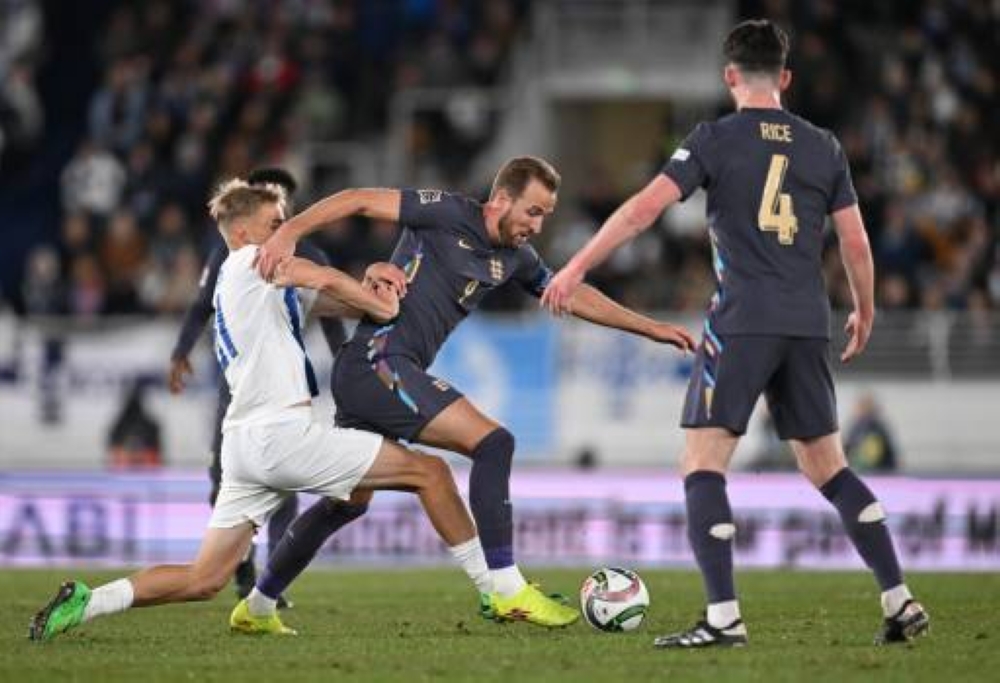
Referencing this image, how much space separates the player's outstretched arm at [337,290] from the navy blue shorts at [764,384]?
1.58m

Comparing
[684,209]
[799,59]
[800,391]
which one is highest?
[799,59]

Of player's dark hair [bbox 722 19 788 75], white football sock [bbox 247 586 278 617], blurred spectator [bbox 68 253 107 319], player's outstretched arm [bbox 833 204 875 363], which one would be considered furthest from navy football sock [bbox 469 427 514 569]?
blurred spectator [bbox 68 253 107 319]

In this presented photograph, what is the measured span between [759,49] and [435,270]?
6.89 feet

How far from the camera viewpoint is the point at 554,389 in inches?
838

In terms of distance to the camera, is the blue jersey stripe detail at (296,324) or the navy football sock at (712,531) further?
the blue jersey stripe detail at (296,324)

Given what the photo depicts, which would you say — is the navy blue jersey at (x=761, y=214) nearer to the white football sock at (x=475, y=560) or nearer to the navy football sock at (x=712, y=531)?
the navy football sock at (x=712, y=531)

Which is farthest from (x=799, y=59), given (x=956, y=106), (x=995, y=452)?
(x=995, y=452)

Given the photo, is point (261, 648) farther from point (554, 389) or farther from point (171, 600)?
point (554, 389)

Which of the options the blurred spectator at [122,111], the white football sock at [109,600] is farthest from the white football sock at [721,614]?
the blurred spectator at [122,111]

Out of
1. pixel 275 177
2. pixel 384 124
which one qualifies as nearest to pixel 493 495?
pixel 275 177

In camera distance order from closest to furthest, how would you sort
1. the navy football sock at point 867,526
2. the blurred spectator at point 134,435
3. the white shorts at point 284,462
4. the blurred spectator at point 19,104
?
the navy football sock at point 867,526, the white shorts at point 284,462, the blurred spectator at point 134,435, the blurred spectator at point 19,104

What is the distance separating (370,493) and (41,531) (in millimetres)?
7962

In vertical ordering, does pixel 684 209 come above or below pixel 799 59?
below

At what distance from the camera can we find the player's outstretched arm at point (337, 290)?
30.8ft
